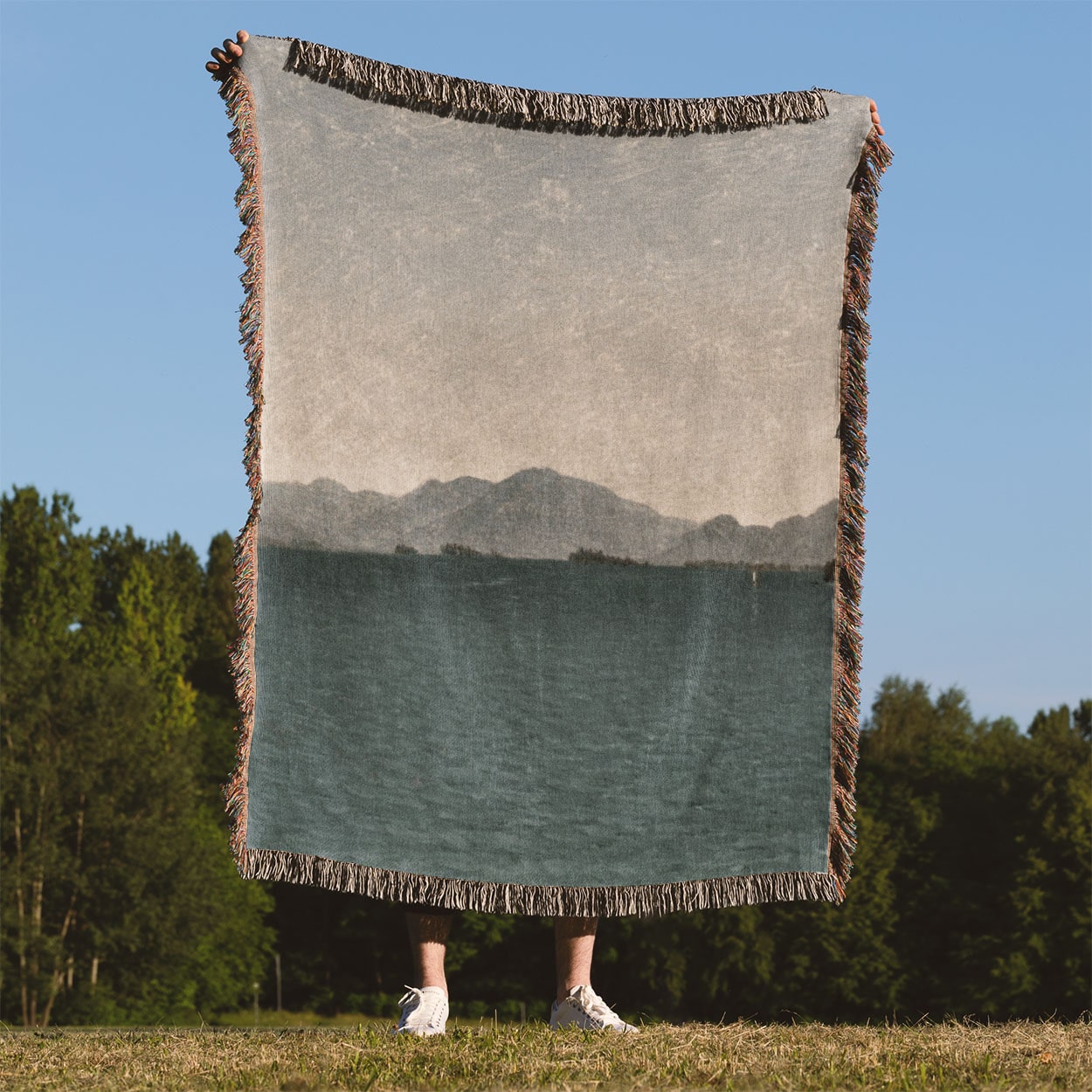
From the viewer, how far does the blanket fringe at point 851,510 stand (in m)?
5.41

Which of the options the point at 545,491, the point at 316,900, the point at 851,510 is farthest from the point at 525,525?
the point at 316,900

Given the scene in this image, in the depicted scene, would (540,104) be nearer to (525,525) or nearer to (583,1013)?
(525,525)

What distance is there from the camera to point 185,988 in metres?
33.9

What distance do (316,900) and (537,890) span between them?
111 feet

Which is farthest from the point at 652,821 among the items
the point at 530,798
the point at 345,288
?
the point at 345,288

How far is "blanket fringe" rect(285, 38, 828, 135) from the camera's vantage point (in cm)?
548

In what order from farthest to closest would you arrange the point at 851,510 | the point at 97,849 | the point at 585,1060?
1. the point at 97,849
2. the point at 851,510
3. the point at 585,1060

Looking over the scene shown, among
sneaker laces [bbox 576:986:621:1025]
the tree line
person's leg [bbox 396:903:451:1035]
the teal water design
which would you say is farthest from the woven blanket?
the tree line

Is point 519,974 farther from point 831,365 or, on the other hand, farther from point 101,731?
point 831,365

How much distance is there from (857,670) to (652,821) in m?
0.98

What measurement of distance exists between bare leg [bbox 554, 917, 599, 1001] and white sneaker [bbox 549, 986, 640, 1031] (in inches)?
1.3

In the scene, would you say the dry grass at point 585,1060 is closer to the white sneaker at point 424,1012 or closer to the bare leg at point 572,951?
the white sneaker at point 424,1012

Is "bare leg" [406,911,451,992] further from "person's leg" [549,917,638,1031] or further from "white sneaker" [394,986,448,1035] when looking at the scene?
"person's leg" [549,917,638,1031]

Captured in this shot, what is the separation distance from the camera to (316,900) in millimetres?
37656
